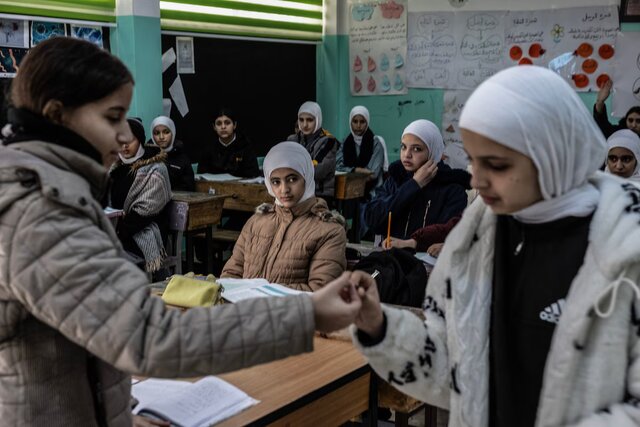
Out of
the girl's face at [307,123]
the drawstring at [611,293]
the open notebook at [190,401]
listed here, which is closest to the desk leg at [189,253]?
the girl's face at [307,123]

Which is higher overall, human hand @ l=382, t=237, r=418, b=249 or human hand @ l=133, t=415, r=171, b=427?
human hand @ l=382, t=237, r=418, b=249

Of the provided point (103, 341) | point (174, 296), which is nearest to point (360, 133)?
point (174, 296)

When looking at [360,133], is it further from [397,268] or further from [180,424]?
[180,424]

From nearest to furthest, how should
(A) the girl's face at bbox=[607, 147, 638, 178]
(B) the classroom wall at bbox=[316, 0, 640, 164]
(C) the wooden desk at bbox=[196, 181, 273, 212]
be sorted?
(A) the girl's face at bbox=[607, 147, 638, 178] → (C) the wooden desk at bbox=[196, 181, 273, 212] → (B) the classroom wall at bbox=[316, 0, 640, 164]

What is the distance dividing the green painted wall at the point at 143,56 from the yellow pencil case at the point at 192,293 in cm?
413

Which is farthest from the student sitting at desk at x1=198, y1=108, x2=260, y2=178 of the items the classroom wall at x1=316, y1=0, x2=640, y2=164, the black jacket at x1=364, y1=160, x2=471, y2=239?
the black jacket at x1=364, y1=160, x2=471, y2=239

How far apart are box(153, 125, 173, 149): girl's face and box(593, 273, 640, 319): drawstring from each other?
5.63 metres

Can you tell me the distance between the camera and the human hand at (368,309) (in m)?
1.35

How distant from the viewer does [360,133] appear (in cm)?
815

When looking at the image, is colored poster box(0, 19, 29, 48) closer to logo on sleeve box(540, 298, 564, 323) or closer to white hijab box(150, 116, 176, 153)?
white hijab box(150, 116, 176, 153)

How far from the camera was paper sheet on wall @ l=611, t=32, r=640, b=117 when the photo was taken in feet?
23.0

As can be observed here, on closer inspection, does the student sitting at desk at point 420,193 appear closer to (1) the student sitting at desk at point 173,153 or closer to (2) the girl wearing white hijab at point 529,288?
(2) the girl wearing white hijab at point 529,288

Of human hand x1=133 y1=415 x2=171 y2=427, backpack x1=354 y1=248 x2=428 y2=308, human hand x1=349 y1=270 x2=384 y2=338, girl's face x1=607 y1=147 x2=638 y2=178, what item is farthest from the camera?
girl's face x1=607 y1=147 x2=638 y2=178

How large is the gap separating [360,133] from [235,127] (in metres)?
1.67
